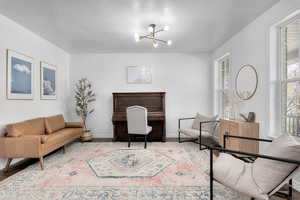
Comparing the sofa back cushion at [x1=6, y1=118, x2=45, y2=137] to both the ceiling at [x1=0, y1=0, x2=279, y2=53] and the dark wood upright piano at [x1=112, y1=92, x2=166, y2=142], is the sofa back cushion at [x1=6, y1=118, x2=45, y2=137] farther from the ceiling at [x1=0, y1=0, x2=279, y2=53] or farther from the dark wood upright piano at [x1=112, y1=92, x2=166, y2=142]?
the ceiling at [x1=0, y1=0, x2=279, y2=53]

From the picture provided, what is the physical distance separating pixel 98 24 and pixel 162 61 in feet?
8.31

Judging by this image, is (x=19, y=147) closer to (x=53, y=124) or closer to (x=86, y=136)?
(x=53, y=124)

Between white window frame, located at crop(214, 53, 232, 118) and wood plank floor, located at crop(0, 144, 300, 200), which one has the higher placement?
white window frame, located at crop(214, 53, 232, 118)

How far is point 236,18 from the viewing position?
116 inches

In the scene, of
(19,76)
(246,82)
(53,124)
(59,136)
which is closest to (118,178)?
(59,136)

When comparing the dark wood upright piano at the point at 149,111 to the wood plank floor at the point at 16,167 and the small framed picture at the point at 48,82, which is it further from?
the wood plank floor at the point at 16,167

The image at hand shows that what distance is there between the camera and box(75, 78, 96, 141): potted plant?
4.80 metres

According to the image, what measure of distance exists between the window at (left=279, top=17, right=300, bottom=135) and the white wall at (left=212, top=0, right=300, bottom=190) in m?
0.17

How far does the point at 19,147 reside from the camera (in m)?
2.74

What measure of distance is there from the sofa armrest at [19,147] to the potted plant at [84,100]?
1.94m

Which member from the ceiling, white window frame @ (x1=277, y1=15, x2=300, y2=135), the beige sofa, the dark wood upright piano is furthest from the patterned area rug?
the ceiling

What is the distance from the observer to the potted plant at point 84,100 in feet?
Answer: 15.8

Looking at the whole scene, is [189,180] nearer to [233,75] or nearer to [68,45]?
[233,75]

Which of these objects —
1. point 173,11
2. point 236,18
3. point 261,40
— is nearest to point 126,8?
point 173,11
